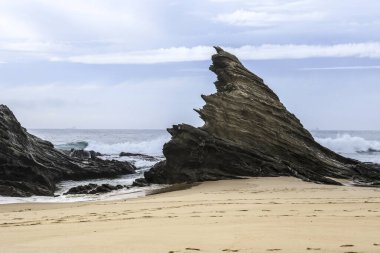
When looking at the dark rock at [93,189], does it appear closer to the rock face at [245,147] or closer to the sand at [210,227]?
the rock face at [245,147]

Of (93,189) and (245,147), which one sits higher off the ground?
(245,147)

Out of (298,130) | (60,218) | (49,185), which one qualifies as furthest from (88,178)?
(60,218)

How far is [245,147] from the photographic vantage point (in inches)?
915

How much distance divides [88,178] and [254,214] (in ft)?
72.4

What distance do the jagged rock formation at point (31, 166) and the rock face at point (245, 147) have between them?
5621 mm

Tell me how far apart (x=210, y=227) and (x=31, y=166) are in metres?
17.6

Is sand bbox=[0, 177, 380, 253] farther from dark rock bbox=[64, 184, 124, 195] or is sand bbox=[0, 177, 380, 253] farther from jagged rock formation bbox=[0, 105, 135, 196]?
jagged rock formation bbox=[0, 105, 135, 196]

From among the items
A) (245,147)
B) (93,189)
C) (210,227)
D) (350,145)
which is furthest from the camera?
(350,145)

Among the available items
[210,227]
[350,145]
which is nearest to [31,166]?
[210,227]

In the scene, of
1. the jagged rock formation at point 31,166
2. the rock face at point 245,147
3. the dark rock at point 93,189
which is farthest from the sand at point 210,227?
the jagged rock formation at point 31,166

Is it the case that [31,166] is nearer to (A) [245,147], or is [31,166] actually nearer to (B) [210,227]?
(A) [245,147]

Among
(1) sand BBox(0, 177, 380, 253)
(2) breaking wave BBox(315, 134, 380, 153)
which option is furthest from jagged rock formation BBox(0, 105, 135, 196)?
(2) breaking wave BBox(315, 134, 380, 153)

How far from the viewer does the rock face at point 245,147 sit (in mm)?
22672

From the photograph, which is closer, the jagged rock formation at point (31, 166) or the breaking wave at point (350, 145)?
the jagged rock formation at point (31, 166)
